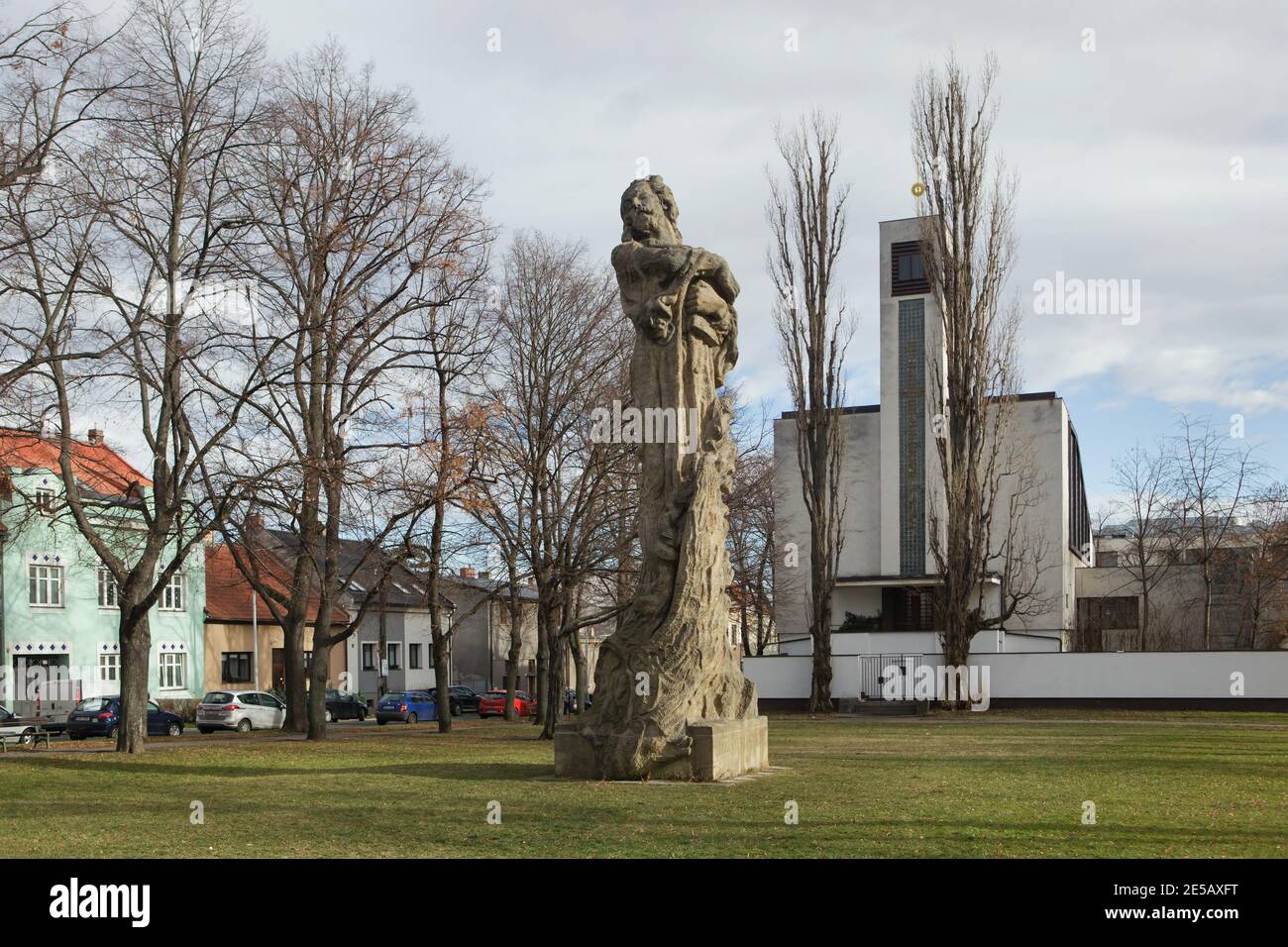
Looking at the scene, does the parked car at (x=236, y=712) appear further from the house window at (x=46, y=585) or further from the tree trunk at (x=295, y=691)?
the house window at (x=46, y=585)

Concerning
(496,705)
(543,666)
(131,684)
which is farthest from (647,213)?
(496,705)

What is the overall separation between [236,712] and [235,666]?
16.5 m

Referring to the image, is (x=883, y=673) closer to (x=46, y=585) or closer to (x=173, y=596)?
(x=173, y=596)

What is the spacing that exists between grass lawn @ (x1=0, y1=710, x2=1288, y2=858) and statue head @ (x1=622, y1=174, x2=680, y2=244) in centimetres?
684

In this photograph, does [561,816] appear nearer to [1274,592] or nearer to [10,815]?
[10,815]

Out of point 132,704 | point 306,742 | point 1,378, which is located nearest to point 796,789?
point 1,378

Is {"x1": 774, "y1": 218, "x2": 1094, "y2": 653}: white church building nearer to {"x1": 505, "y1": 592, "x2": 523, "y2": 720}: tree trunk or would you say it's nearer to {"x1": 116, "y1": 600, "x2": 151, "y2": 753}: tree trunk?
{"x1": 505, "y1": 592, "x2": 523, "y2": 720}: tree trunk

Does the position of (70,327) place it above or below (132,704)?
above

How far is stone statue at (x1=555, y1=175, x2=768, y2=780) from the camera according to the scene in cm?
1494

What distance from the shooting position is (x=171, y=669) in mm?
51125

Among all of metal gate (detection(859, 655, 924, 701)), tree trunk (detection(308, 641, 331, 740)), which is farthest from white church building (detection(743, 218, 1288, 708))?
tree trunk (detection(308, 641, 331, 740))

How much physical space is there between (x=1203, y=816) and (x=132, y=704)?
1799 cm
